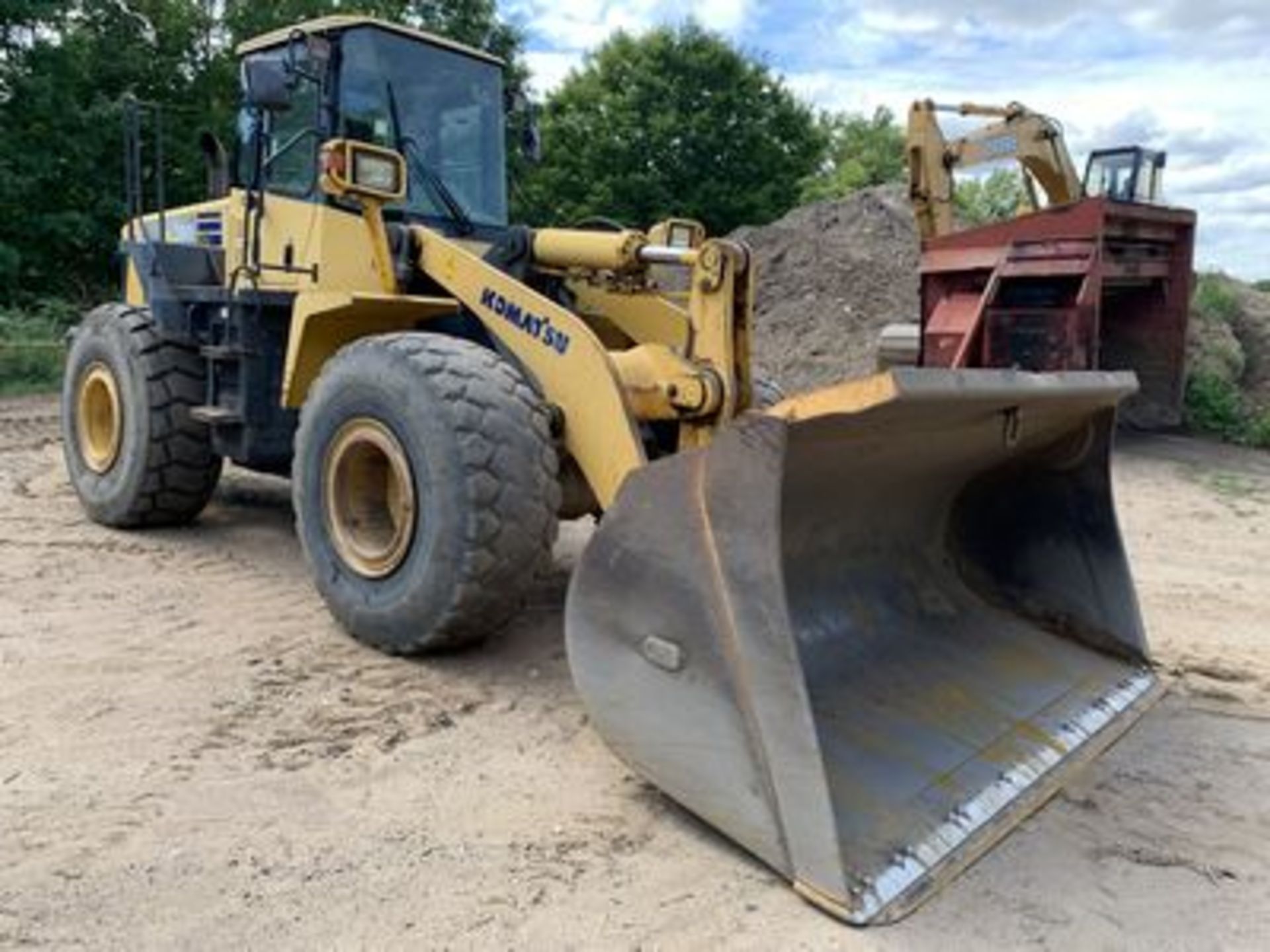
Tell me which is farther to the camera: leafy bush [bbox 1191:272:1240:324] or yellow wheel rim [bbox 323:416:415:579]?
leafy bush [bbox 1191:272:1240:324]

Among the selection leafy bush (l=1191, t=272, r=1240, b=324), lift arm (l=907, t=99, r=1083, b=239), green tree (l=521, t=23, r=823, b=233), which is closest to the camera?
lift arm (l=907, t=99, r=1083, b=239)

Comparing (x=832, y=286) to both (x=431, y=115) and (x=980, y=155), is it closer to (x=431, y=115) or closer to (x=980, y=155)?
(x=980, y=155)

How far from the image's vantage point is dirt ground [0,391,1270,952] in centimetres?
271

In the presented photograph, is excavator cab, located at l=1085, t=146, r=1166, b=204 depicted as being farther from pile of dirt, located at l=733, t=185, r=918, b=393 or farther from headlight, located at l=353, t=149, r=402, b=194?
headlight, located at l=353, t=149, r=402, b=194

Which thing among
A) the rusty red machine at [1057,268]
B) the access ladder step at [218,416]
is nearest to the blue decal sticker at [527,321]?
the access ladder step at [218,416]

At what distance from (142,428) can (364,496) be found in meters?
1.98

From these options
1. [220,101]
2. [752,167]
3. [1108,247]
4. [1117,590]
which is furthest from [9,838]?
[752,167]

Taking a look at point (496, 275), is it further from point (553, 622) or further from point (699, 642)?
point (699, 642)

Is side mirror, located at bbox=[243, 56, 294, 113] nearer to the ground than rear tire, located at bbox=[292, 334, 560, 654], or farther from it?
farther from it

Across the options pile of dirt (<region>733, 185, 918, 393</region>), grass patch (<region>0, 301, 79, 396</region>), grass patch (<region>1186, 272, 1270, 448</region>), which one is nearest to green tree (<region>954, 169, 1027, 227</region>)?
pile of dirt (<region>733, 185, 918, 393</region>)

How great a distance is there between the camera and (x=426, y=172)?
18.6 ft

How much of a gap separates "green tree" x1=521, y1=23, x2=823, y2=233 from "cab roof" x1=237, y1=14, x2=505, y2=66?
69.5 feet

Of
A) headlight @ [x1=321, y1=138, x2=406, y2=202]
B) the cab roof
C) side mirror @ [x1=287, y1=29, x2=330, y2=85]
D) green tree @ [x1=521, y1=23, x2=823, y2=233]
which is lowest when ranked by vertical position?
headlight @ [x1=321, y1=138, x2=406, y2=202]

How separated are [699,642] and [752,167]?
2595 centimetres
